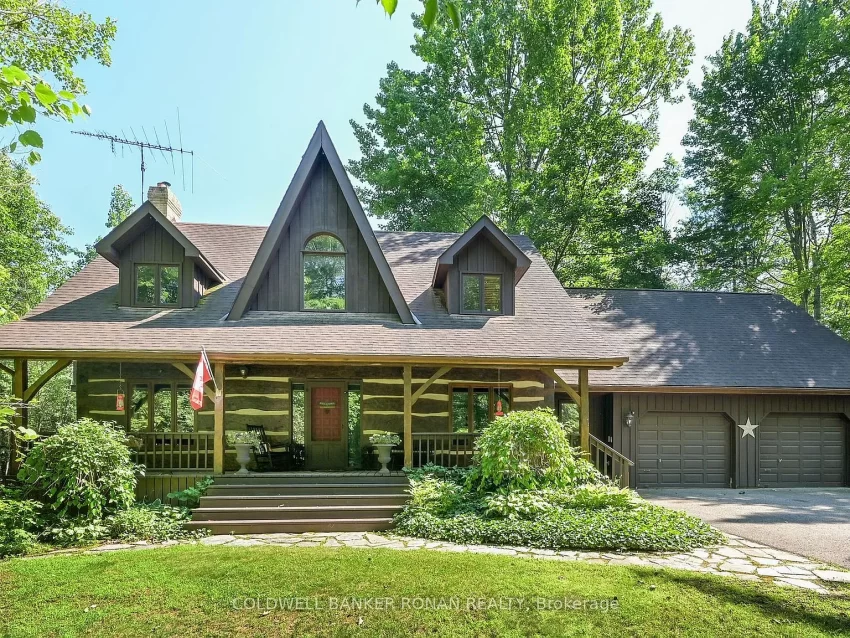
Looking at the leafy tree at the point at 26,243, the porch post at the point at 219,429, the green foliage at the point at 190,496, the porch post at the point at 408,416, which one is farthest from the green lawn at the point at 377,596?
the leafy tree at the point at 26,243

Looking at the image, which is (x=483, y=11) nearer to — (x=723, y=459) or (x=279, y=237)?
(x=279, y=237)

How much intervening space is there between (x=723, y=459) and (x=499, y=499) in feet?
27.5

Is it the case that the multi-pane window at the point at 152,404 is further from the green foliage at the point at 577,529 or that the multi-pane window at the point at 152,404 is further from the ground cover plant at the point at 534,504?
the green foliage at the point at 577,529

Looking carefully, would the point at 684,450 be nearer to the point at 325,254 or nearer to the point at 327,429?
the point at 327,429

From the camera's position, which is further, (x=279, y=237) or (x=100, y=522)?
(x=279, y=237)

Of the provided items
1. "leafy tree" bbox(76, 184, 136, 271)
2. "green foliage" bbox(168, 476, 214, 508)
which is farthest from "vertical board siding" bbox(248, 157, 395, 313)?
"leafy tree" bbox(76, 184, 136, 271)

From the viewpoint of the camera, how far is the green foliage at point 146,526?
757cm

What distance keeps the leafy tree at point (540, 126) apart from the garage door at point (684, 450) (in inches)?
405

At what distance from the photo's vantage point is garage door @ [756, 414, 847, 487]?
13258 mm

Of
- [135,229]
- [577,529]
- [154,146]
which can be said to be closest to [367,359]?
[577,529]

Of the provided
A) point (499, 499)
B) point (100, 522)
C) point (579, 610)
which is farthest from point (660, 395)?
point (100, 522)

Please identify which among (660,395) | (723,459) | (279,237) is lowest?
(723,459)

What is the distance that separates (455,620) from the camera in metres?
4.85

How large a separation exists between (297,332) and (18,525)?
5.23 metres
